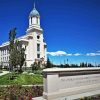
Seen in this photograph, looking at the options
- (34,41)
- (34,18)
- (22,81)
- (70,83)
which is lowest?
(22,81)

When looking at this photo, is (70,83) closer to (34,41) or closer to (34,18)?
(34,41)

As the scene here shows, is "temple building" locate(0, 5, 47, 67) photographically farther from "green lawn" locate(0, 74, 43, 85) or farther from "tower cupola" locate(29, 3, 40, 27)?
"green lawn" locate(0, 74, 43, 85)

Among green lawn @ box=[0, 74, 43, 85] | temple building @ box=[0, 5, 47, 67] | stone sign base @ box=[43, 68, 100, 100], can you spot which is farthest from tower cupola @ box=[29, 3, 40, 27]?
stone sign base @ box=[43, 68, 100, 100]

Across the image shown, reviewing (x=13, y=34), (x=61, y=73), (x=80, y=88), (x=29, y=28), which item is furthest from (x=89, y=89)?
(x=29, y=28)

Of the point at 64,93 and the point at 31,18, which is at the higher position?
the point at 31,18

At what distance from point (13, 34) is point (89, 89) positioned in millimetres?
18496

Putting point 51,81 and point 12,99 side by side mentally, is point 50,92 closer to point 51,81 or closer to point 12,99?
point 51,81

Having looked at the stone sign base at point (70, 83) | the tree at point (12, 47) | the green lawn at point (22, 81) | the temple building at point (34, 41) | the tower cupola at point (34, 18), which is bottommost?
the green lawn at point (22, 81)

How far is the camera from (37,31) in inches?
3127

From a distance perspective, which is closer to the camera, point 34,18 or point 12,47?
point 12,47

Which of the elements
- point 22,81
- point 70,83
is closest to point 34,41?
point 22,81

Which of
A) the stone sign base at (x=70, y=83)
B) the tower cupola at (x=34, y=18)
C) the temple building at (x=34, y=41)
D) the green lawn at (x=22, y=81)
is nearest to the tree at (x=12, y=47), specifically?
the green lawn at (x=22, y=81)

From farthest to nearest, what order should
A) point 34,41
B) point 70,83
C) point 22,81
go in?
point 34,41 → point 22,81 → point 70,83

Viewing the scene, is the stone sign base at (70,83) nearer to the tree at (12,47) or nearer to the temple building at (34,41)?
the tree at (12,47)
